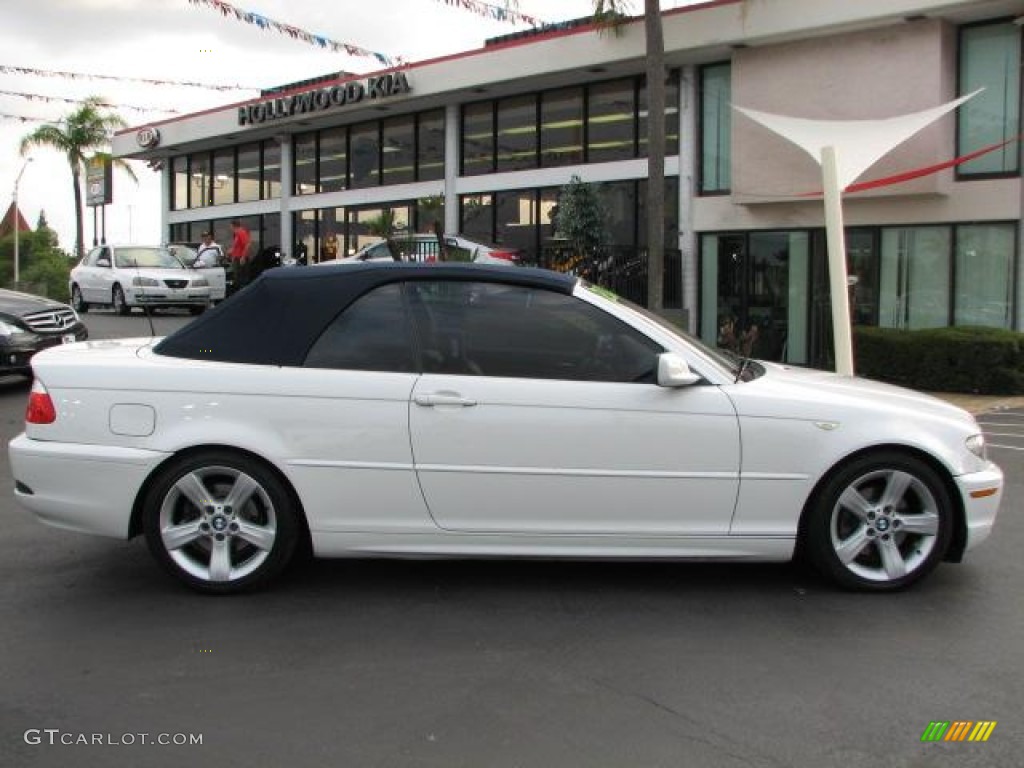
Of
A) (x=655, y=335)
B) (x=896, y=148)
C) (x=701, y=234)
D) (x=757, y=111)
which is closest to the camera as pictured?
(x=655, y=335)

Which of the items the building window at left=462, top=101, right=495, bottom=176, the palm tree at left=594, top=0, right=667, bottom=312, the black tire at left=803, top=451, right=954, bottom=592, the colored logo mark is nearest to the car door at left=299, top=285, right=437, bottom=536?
the black tire at left=803, top=451, right=954, bottom=592

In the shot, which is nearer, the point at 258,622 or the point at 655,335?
the point at 258,622

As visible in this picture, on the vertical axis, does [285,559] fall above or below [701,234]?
below

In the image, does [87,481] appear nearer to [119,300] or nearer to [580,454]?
[580,454]

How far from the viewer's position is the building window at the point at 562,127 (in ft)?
68.0

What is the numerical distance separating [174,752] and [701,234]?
16.5 metres

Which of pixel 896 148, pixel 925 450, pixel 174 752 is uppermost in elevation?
pixel 896 148

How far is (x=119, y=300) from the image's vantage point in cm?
2180

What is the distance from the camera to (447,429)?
4.67 meters

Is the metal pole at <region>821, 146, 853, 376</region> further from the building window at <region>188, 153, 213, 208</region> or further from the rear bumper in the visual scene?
the building window at <region>188, 153, 213, 208</region>

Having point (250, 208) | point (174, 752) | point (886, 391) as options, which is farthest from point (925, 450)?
point (250, 208)

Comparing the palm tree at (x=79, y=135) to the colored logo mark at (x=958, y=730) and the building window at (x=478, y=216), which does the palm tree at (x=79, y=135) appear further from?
the colored logo mark at (x=958, y=730)

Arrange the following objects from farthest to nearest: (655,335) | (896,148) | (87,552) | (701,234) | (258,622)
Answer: (701,234) < (896,148) < (87,552) < (655,335) < (258,622)

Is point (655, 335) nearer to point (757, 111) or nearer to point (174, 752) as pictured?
point (174, 752)
